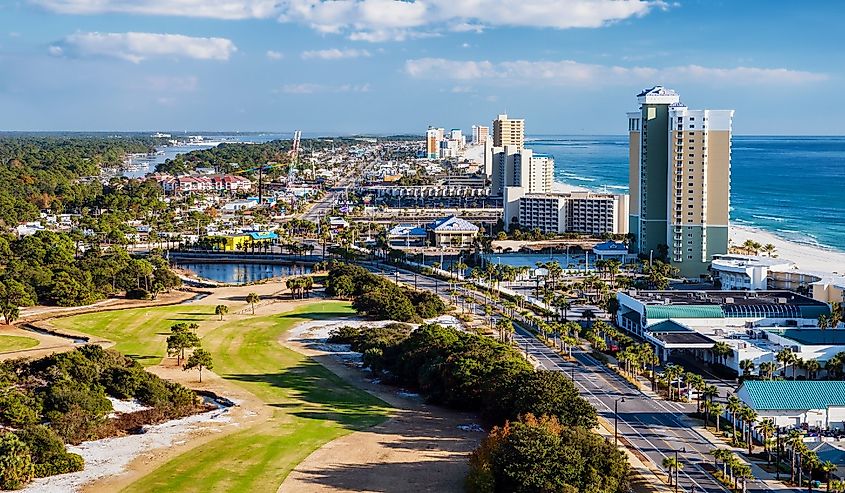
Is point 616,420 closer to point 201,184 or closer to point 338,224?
point 338,224

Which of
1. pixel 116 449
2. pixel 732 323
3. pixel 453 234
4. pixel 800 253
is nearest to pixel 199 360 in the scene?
pixel 116 449

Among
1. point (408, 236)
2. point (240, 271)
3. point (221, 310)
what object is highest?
point (408, 236)

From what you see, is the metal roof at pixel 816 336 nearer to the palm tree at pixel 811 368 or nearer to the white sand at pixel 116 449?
the palm tree at pixel 811 368

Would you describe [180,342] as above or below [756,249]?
below

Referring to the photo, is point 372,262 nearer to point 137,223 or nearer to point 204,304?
point 204,304

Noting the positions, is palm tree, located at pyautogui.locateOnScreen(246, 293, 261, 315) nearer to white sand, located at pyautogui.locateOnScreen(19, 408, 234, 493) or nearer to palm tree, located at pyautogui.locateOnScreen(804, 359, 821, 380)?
white sand, located at pyautogui.locateOnScreen(19, 408, 234, 493)

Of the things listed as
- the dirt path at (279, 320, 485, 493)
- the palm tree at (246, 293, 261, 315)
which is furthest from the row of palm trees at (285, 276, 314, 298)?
the dirt path at (279, 320, 485, 493)
